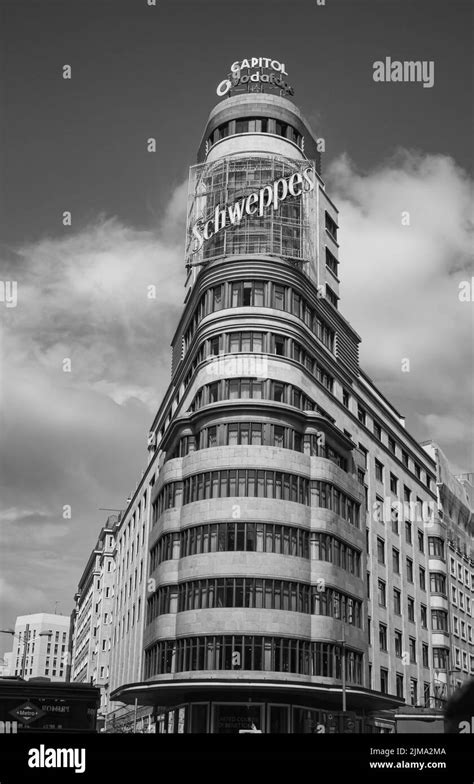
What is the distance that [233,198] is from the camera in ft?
227

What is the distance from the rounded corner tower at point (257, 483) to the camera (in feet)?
183

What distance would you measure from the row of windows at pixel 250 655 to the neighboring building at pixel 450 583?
2646cm

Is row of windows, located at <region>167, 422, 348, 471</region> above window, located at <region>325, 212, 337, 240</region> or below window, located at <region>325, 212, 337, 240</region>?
below

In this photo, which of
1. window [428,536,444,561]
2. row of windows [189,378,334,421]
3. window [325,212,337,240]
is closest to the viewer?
row of windows [189,378,334,421]

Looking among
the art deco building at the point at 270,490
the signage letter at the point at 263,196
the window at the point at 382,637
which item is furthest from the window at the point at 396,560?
the signage letter at the point at 263,196

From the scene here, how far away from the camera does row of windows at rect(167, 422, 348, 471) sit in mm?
60281

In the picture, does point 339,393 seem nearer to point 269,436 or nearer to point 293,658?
point 269,436

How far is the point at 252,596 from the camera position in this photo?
183 feet

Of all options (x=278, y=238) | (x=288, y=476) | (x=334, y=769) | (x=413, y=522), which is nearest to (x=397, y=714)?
(x=413, y=522)

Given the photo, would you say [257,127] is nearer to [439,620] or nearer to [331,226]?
[331,226]

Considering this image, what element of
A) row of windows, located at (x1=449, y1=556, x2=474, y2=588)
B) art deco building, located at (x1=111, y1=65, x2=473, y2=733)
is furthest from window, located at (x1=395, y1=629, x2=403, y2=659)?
row of windows, located at (x1=449, y1=556, x2=474, y2=588)

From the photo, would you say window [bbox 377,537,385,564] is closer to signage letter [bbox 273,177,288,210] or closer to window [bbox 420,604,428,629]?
window [bbox 420,604,428,629]

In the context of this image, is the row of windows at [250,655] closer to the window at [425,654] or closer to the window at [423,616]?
the window at [425,654]

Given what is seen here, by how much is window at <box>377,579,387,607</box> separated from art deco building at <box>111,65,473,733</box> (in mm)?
191
